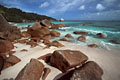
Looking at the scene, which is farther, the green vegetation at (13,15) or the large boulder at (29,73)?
the green vegetation at (13,15)

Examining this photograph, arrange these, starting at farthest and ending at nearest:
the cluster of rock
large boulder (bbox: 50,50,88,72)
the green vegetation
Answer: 1. the green vegetation
2. large boulder (bbox: 50,50,88,72)
3. the cluster of rock

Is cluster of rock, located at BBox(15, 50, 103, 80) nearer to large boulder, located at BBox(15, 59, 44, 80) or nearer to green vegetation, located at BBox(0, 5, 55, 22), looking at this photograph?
large boulder, located at BBox(15, 59, 44, 80)

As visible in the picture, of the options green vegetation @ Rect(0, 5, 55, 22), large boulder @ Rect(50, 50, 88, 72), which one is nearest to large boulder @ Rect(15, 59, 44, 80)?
large boulder @ Rect(50, 50, 88, 72)

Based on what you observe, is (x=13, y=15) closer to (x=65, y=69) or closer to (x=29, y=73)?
(x=29, y=73)

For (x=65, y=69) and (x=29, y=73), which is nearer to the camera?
(x=29, y=73)

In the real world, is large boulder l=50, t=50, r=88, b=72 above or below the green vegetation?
below

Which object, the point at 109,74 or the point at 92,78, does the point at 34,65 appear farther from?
the point at 109,74

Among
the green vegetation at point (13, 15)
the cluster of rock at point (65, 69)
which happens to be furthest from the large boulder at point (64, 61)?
the green vegetation at point (13, 15)

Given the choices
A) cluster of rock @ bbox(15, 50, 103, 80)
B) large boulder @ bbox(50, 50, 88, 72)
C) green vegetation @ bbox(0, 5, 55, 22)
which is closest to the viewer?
cluster of rock @ bbox(15, 50, 103, 80)

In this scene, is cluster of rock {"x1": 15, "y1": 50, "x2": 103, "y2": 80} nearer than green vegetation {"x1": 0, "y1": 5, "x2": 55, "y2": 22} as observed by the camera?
Yes

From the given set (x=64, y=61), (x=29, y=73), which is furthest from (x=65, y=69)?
(x=29, y=73)

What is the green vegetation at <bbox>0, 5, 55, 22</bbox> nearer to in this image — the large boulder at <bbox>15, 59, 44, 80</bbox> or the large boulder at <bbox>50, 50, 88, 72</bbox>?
the large boulder at <bbox>15, 59, 44, 80</bbox>

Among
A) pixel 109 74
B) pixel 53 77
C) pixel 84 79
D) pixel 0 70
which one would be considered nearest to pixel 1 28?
pixel 0 70

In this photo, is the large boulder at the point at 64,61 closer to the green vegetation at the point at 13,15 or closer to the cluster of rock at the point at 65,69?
the cluster of rock at the point at 65,69
